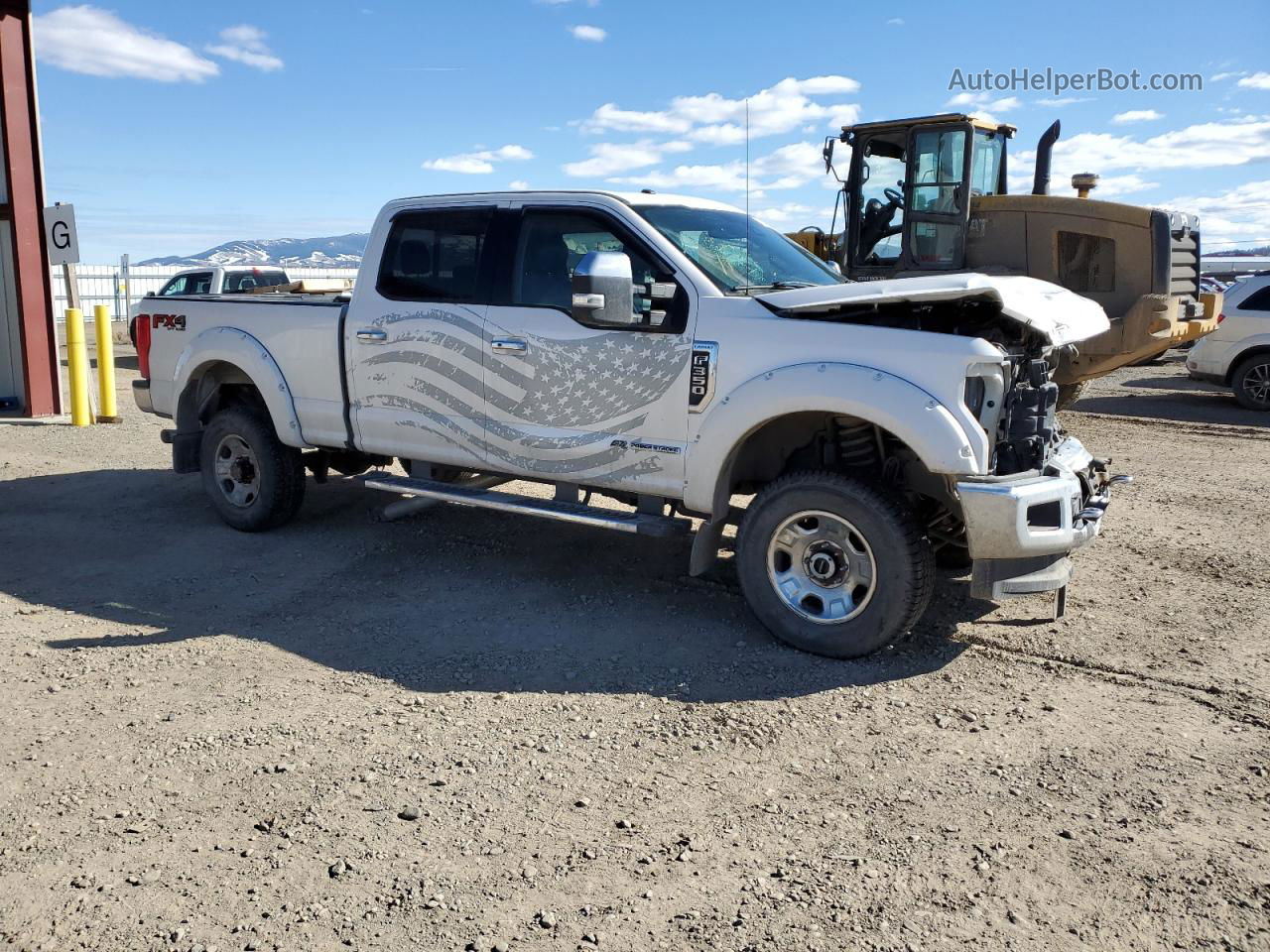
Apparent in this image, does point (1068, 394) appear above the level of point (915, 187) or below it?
below

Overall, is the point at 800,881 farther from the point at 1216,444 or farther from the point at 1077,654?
the point at 1216,444

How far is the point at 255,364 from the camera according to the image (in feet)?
23.5

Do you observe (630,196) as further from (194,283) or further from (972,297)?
(194,283)

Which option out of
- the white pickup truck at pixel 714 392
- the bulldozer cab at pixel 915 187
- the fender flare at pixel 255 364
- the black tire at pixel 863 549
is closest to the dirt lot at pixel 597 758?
the black tire at pixel 863 549

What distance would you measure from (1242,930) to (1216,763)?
1.19m

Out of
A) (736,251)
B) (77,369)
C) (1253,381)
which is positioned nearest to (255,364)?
(736,251)

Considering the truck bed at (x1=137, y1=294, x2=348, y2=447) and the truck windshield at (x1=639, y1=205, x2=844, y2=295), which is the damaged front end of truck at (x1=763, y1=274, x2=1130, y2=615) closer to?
the truck windshield at (x1=639, y1=205, x2=844, y2=295)

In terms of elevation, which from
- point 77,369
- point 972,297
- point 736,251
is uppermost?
point 736,251

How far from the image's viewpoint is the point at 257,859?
339 centimetres

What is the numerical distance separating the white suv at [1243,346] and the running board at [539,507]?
37.5 feet

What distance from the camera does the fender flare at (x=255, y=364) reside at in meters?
7.09

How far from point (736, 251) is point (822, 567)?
6.27 feet

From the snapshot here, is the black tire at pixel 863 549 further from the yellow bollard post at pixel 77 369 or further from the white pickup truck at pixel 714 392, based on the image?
the yellow bollard post at pixel 77 369

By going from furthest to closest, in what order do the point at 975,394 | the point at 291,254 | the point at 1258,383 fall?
the point at 291,254 → the point at 1258,383 → the point at 975,394
